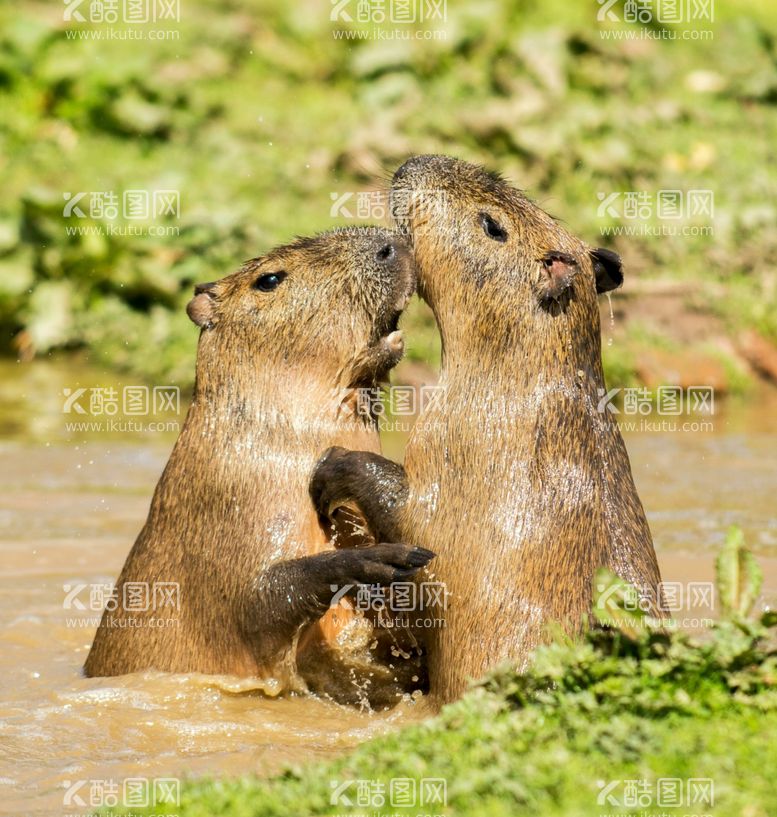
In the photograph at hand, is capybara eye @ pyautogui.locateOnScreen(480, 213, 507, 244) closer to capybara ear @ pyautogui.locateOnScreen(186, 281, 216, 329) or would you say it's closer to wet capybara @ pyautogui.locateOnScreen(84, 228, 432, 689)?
wet capybara @ pyautogui.locateOnScreen(84, 228, 432, 689)

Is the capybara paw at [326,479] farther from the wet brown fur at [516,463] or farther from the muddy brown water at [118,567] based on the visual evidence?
the muddy brown water at [118,567]

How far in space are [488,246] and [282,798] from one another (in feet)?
7.11

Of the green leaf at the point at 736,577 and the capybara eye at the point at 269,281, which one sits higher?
the capybara eye at the point at 269,281

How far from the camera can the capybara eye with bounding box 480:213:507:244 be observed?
5262 mm

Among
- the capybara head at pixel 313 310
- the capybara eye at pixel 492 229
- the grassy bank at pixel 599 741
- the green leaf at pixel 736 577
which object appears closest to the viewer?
the grassy bank at pixel 599 741

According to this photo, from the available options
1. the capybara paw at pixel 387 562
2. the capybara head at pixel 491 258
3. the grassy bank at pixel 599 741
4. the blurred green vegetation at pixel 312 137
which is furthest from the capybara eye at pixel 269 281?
the blurred green vegetation at pixel 312 137

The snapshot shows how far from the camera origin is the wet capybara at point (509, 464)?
15.6ft

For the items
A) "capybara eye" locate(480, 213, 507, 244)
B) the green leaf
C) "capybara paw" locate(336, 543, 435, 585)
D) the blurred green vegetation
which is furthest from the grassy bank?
the blurred green vegetation

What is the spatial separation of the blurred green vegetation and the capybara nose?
559 centimetres

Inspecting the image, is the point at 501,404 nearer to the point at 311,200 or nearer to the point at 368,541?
the point at 368,541

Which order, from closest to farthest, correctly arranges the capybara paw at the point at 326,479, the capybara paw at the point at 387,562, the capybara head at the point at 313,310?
the capybara paw at the point at 387,562, the capybara paw at the point at 326,479, the capybara head at the point at 313,310

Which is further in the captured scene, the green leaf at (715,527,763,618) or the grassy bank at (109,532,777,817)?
the green leaf at (715,527,763,618)

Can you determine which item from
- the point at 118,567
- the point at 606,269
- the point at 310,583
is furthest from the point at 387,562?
the point at 118,567

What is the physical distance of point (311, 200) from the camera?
13391mm
